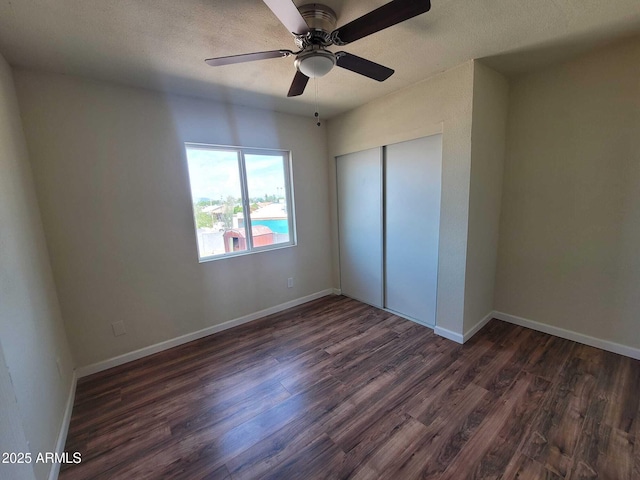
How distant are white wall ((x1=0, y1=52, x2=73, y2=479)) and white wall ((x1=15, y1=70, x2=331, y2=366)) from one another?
128mm

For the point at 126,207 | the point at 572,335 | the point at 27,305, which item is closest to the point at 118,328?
the point at 27,305

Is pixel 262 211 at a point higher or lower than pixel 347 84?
lower

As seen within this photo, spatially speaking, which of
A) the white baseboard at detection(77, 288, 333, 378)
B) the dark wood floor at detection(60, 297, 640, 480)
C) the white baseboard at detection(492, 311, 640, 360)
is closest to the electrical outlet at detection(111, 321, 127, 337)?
the white baseboard at detection(77, 288, 333, 378)

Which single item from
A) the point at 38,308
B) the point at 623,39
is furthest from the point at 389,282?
the point at 38,308

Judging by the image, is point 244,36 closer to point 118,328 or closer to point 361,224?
point 361,224

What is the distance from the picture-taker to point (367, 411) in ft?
5.87

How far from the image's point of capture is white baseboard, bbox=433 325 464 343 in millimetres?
2504

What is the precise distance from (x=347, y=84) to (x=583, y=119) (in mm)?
1997

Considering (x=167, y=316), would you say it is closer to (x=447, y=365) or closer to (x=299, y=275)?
(x=299, y=275)

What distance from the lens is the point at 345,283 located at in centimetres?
379

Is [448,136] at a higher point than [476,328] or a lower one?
higher

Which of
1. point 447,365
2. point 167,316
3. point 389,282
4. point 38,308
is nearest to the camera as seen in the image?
point 38,308

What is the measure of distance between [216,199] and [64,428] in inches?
81.5

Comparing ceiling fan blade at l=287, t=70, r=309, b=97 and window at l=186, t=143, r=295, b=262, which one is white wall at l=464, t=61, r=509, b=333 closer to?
ceiling fan blade at l=287, t=70, r=309, b=97
